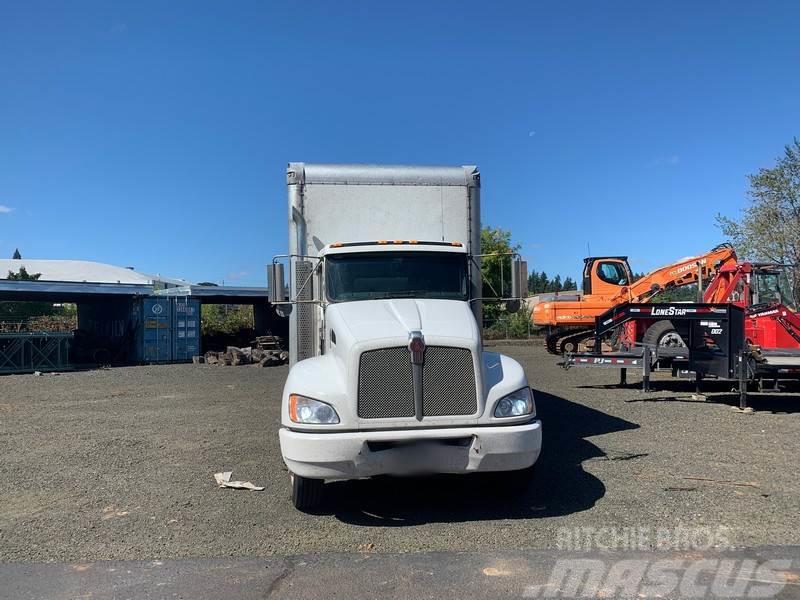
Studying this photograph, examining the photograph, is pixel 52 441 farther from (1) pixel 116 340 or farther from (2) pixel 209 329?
(2) pixel 209 329

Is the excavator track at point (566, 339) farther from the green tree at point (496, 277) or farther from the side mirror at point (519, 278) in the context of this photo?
the side mirror at point (519, 278)

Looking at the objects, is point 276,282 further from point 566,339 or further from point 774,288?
point 566,339

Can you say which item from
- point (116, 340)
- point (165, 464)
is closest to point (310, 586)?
point (165, 464)

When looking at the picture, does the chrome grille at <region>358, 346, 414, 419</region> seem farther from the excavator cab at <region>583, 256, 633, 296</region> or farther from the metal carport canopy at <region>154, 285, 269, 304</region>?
the metal carport canopy at <region>154, 285, 269, 304</region>

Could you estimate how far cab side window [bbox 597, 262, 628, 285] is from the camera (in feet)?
72.4

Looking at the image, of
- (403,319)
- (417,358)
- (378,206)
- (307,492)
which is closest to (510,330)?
(378,206)

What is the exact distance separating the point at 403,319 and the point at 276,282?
7.33ft

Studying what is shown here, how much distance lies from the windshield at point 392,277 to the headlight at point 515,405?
1.78 m

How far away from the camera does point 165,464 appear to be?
8.02 m

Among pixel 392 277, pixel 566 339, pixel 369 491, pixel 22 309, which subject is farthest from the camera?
pixel 22 309

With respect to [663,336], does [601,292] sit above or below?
above

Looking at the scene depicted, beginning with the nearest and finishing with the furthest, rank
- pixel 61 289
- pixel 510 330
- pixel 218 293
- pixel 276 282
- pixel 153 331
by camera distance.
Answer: pixel 276 282, pixel 61 289, pixel 153 331, pixel 218 293, pixel 510 330

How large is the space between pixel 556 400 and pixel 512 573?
9118 millimetres

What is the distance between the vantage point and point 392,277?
7.25 metres
